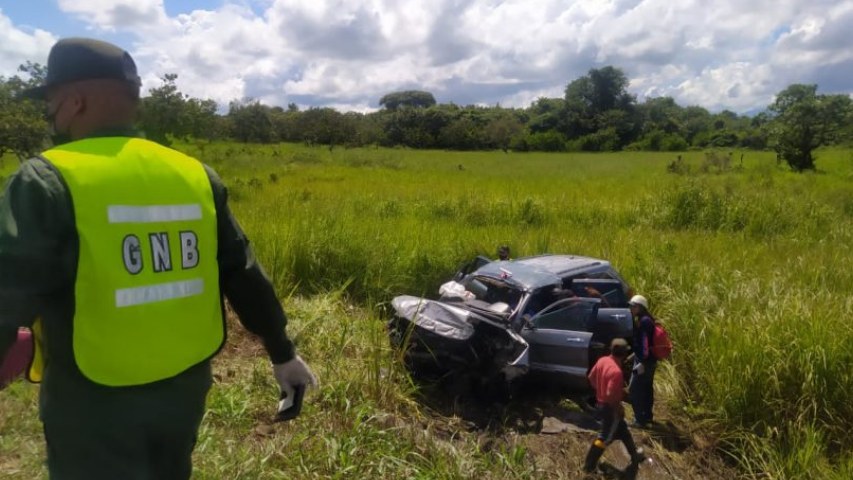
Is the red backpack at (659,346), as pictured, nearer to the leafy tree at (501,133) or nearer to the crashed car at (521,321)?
the crashed car at (521,321)

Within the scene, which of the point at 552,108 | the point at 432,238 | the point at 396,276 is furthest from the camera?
the point at 552,108

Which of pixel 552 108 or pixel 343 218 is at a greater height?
pixel 552 108

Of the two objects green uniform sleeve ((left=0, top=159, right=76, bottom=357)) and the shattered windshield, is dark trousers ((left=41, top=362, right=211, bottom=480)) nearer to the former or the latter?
green uniform sleeve ((left=0, top=159, right=76, bottom=357))

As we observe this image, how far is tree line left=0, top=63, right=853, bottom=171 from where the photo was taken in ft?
70.8

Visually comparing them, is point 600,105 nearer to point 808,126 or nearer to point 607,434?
point 808,126

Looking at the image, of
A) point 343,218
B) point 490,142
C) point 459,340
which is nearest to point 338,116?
point 490,142

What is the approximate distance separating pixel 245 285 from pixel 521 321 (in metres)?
4.01

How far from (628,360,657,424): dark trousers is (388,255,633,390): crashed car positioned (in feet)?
1.62

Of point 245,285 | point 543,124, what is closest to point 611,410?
point 245,285

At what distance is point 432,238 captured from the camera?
8617 millimetres

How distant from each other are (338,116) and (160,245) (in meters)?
58.8

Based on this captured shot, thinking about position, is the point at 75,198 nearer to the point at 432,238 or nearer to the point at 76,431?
the point at 76,431

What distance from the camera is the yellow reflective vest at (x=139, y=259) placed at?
4.68 ft

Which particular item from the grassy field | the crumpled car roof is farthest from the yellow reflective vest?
the crumpled car roof
